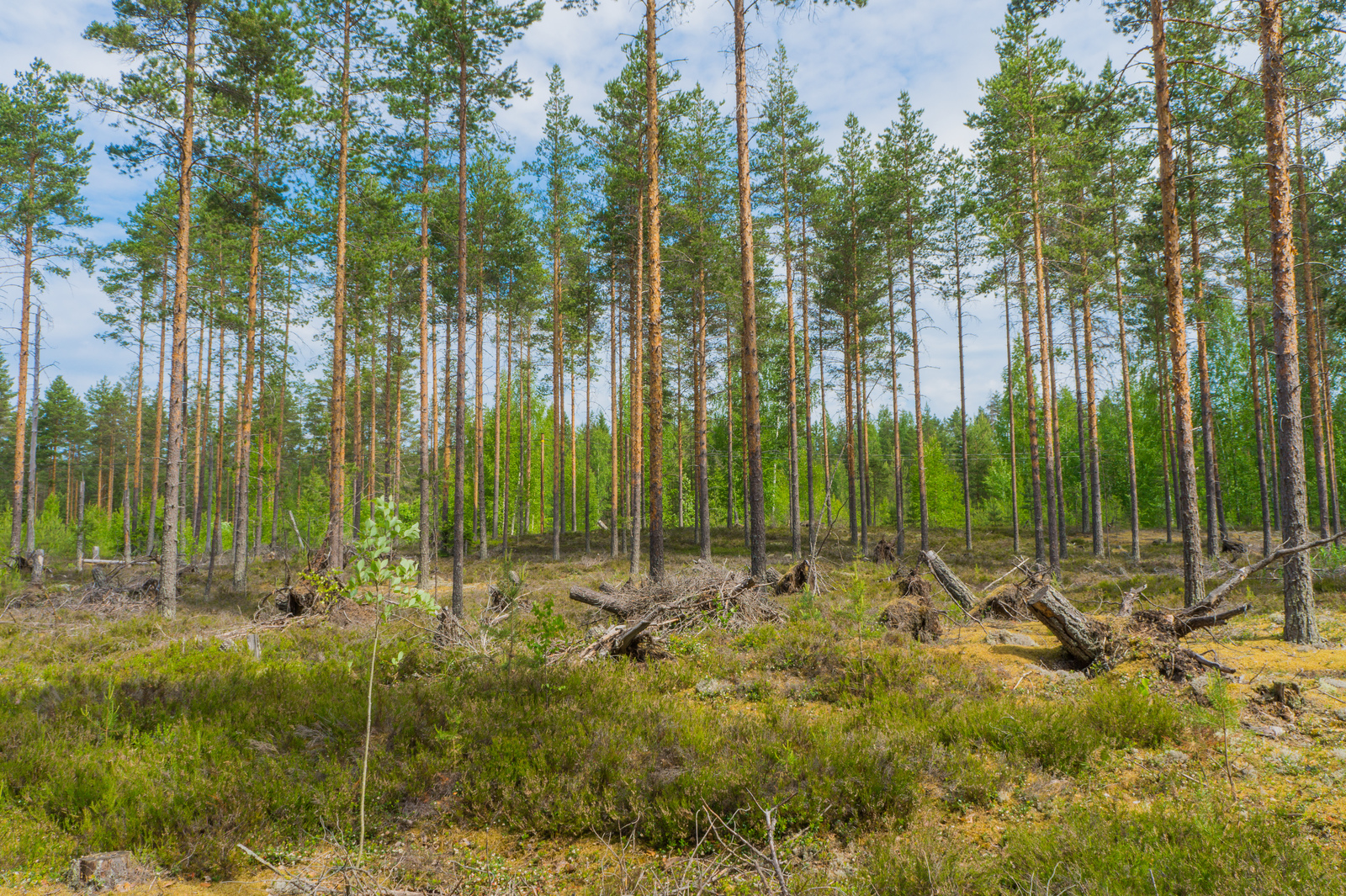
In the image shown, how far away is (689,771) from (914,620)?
19.1 feet

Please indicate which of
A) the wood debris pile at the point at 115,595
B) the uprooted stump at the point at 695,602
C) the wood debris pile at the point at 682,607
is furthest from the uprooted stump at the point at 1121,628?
the wood debris pile at the point at 115,595

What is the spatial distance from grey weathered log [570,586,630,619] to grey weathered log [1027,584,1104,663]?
18.1ft

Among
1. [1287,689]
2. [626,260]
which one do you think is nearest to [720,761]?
[1287,689]

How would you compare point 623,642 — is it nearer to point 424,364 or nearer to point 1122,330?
point 424,364

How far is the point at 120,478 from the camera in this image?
179 ft

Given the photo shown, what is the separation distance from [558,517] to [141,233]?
17.3m

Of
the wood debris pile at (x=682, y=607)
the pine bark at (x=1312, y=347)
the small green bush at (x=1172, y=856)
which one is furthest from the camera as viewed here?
the pine bark at (x=1312, y=347)

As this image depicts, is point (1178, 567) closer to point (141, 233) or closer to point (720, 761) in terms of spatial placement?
point (720, 761)

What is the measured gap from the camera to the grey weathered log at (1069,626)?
673 cm

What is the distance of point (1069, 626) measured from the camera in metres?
6.76

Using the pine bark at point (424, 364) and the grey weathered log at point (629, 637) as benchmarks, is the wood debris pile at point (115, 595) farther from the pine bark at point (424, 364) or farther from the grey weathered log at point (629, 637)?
the grey weathered log at point (629, 637)

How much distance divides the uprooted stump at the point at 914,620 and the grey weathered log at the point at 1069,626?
205 cm

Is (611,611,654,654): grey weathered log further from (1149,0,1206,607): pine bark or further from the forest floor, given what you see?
(1149,0,1206,607): pine bark

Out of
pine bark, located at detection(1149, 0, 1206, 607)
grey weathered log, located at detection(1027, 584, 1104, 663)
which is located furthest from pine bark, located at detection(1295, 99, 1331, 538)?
grey weathered log, located at detection(1027, 584, 1104, 663)
